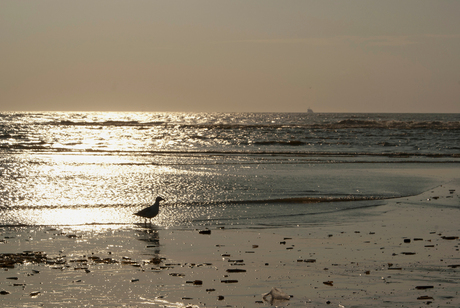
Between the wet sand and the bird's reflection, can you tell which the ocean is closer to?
the bird's reflection

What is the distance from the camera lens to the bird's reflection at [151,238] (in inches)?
291

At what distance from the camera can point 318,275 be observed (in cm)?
609

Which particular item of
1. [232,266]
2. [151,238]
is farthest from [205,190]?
[232,266]

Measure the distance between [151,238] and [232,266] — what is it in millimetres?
2286

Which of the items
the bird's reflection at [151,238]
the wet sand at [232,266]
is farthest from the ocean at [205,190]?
the wet sand at [232,266]

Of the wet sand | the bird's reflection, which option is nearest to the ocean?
the bird's reflection

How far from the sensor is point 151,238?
26.9 feet

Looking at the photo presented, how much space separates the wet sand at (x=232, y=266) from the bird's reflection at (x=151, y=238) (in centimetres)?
2

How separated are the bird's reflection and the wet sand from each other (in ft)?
0.06

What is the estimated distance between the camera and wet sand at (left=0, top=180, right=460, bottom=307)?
5238 mm

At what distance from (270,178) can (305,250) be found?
9.08m

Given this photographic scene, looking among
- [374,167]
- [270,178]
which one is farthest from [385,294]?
[374,167]

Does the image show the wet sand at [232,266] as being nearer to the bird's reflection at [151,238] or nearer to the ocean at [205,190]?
the bird's reflection at [151,238]

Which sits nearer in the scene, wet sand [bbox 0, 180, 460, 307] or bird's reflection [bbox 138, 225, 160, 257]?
wet sand [bbox 0, 180, 460, 307]
